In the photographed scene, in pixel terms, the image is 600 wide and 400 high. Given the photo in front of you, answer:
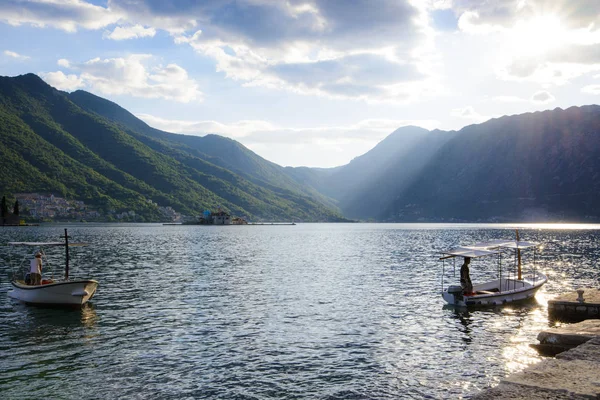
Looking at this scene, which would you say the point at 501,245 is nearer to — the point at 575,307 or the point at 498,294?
the point at 498,294

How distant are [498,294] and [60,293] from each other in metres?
39.7

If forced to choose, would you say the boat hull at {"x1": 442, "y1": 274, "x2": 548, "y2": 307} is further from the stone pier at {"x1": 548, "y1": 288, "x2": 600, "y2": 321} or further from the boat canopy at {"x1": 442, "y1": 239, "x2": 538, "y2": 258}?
the stone pier at {"x1": 548, "y1": 288, "x2": 600, "y2": 321}

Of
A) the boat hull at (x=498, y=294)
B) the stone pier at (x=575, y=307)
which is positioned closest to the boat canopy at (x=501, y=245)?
the boat hull at (x=498, y=294)

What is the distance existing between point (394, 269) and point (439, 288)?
1825 centimetres

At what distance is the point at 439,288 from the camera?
4994cm

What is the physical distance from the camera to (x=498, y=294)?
3981cm

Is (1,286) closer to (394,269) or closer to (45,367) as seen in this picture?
(45,367)

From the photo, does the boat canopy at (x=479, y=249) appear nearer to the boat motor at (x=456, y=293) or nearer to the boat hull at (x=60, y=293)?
the boat motor at (x=456, y=293)

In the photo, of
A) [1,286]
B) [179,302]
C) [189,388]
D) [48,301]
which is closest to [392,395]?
[189,388]

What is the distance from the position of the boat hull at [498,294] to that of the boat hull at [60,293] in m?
32.3

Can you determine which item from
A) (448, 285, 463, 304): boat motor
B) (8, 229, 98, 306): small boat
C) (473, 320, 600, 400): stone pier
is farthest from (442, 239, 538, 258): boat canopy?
(8, 229, 98, 306): small boat

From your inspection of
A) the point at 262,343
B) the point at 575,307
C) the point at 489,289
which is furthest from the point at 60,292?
the point at 575,307

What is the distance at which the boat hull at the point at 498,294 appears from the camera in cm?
3862

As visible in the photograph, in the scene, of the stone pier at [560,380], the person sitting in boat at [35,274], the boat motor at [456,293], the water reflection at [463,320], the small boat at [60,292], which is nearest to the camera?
the stone pier at [560,380]
